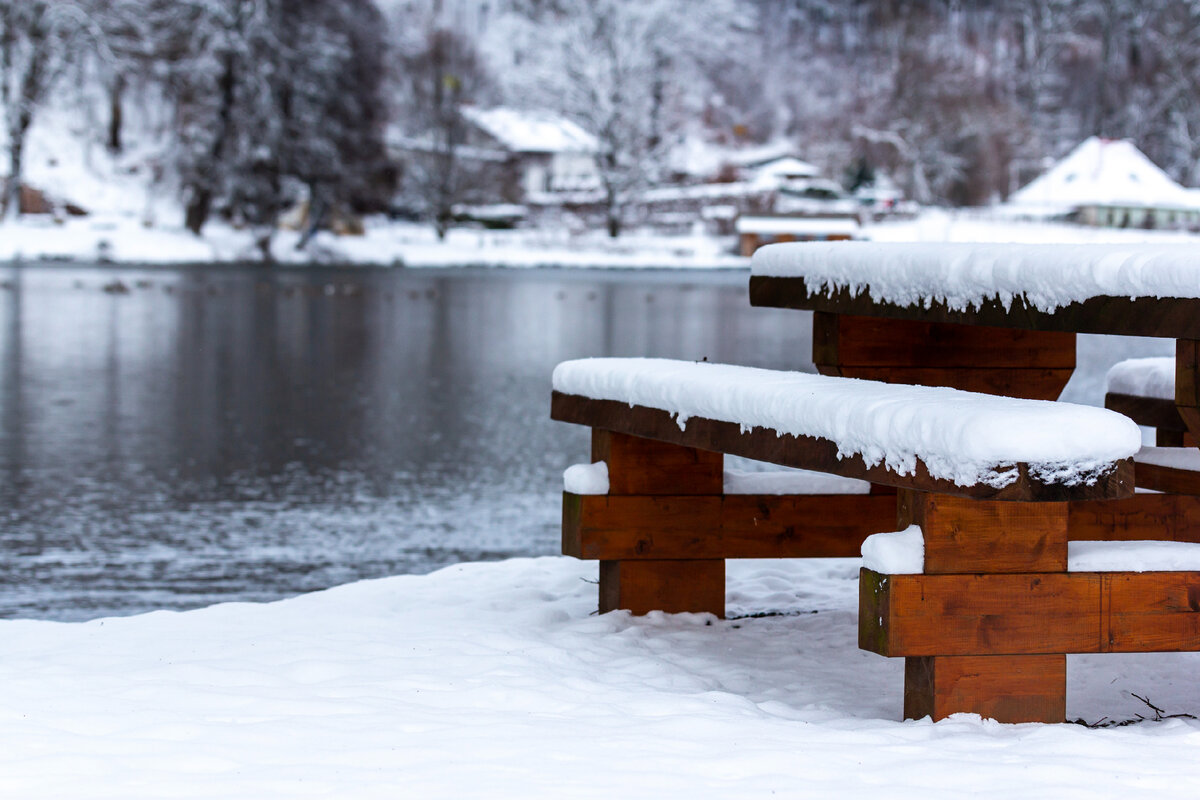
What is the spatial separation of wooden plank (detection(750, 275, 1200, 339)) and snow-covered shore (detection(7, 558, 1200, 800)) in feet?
3.56

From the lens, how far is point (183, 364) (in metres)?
19.4

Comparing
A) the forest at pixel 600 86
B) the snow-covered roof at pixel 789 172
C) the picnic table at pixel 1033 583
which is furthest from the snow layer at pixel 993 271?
the snow-covered roof at pixel 789 172

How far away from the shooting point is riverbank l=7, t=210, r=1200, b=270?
53.6 m

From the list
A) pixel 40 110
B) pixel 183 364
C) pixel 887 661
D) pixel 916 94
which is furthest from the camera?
pixel 916 94

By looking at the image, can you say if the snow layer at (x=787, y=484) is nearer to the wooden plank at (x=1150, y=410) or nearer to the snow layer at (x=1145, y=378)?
the wooden plank at (x=1150, y=410)

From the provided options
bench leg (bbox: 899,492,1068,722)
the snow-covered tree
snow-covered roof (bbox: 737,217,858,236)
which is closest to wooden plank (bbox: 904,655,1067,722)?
bench leg (bbox: 899,492,1068,722)

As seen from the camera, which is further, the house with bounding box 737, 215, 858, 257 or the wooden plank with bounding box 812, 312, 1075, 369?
the house with bounding box 737, 215, 858, 257

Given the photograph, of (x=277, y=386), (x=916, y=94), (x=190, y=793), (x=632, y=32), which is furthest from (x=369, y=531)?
(x=916, y=94)

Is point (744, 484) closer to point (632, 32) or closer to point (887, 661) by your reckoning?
point (887, 661)

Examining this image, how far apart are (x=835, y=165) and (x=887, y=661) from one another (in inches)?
3188

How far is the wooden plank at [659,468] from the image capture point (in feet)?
18.4

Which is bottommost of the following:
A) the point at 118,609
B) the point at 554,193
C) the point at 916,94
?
the point at 118,609

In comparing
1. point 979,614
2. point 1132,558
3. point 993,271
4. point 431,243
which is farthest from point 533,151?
point 979,614

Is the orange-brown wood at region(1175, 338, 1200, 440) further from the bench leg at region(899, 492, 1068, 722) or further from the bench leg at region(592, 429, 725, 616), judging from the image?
the bench leg at region(592, 429, 725, 616)
